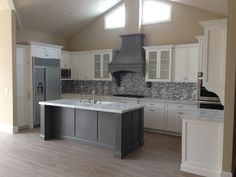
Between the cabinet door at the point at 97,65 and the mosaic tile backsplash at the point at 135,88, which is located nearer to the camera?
the mosaic tile backsplash at the point at 135,88

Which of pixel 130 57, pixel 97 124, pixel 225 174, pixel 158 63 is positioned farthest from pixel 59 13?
pixel 225 174

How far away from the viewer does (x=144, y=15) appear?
692 centimetres

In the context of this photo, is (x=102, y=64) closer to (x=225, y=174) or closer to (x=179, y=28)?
(x=179, y=28)

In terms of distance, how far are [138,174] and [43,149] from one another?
221cm

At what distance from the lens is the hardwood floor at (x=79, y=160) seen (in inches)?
145

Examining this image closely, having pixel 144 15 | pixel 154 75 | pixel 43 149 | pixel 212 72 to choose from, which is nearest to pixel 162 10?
pixel 144 15

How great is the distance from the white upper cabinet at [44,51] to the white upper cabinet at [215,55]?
469cm

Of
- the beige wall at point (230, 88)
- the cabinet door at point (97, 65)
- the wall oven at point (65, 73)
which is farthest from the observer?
the wall oven at point (65, 73)

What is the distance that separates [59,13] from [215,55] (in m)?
4.93

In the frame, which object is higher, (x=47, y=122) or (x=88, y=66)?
(x=88, y=66)

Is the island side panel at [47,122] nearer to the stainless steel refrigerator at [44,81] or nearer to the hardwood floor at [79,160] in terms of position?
the hardwood floor at [79,160]

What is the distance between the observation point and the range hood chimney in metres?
6.61

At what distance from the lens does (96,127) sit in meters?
4.91

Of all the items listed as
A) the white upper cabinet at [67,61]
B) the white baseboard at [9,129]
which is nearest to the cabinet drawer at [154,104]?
the white upper cabinet at [67,61]
